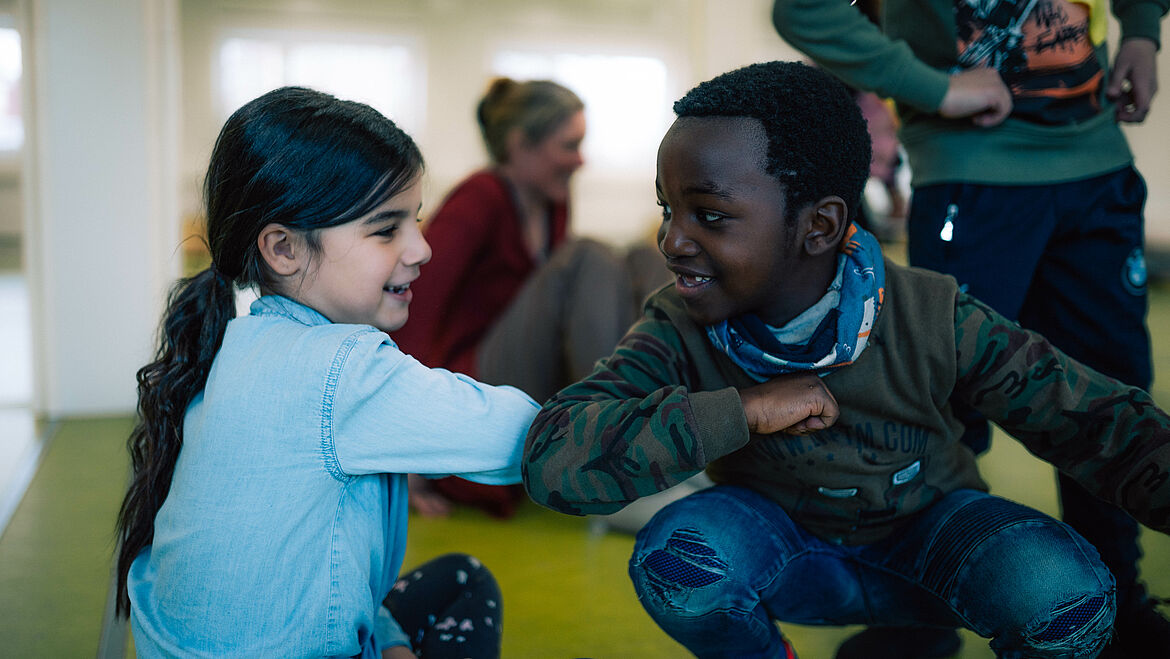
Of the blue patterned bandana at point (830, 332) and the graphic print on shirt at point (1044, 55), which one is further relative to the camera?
the graphic print on shirt at point (1044, 55)

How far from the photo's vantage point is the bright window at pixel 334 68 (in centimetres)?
795

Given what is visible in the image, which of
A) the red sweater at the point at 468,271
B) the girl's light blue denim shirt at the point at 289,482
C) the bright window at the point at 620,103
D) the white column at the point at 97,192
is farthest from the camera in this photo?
the bright window at the point at 620,103

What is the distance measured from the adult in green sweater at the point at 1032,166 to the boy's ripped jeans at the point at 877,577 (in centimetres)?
21

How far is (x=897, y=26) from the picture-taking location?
1390 millimetres

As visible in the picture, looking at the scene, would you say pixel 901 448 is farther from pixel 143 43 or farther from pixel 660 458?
pixel 143 43

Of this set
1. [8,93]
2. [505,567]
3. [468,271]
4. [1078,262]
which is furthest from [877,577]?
[8,93]

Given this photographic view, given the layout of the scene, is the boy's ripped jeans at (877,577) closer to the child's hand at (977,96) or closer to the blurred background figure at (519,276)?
the child's hand at (977,96)

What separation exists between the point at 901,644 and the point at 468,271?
4.24 ft

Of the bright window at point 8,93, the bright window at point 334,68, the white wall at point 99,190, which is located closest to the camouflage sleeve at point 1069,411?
the white wall at point 99,190

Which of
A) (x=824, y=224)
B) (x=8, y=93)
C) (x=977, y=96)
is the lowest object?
(x=8, y=93)

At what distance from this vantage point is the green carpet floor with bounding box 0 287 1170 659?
138 centimetres

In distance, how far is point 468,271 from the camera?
2207 mm

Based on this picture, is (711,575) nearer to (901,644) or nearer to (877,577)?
(877,577)

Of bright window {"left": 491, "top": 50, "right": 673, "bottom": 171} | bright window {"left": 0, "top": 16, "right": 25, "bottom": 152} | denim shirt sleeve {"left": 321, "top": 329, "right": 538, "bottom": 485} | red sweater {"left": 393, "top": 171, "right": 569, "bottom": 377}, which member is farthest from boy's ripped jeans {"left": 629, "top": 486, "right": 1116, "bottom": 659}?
bright window {"left": 0, "top": 16, "right": 25, "bottom": 152}
